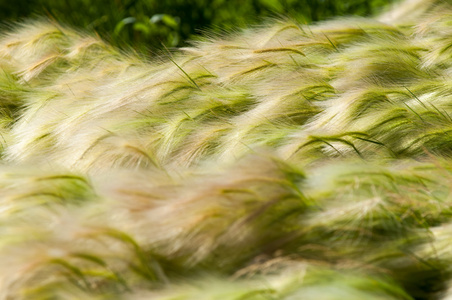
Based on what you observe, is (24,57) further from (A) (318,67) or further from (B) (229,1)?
(B) (229,1)

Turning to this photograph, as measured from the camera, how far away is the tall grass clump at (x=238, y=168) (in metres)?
0.96

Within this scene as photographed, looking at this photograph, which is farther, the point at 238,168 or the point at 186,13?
the point at 186,13

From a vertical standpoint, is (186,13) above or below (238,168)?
below

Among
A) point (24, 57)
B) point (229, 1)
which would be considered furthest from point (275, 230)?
point (229, 1)

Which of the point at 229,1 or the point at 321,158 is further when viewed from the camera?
the point at 229,1

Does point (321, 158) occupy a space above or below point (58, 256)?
below

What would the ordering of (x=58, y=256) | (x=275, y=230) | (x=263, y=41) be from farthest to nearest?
(x=263, y=41) → (x=275, y=230) → (x=58, y=256)

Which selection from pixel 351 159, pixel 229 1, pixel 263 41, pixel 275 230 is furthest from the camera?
pixel 229 1

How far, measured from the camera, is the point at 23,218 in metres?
1.08

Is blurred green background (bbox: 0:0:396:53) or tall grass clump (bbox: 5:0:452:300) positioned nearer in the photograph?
tall grass clump (bbox: 5:0:452:300)

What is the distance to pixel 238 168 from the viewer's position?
1.04 metres

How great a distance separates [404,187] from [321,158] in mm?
236

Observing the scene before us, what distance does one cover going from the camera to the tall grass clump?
37.6 inches

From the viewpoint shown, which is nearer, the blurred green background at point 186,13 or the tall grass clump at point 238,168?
the tall grass clump at point 238,168
